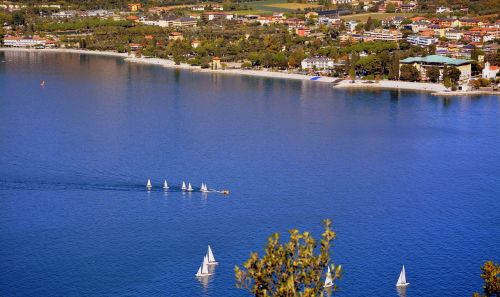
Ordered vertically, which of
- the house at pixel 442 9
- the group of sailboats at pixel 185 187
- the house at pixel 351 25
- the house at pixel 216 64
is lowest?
the group of sailboats at pixel 185 187

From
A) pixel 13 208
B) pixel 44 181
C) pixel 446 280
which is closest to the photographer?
pixel 446 280

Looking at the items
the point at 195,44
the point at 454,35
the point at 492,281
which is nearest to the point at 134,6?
the point at 195,44

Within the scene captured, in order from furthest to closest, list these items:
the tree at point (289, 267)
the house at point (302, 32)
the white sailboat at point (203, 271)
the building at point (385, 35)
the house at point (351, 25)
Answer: the house at point (351, 25) → the house at point (302, 32) → the building at point (385, 35) → the white sailboat at point (203, 271) → the tree at point (289, 267)

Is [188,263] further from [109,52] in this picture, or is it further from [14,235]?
[109,52]

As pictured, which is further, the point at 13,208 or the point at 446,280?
the point at 13,208

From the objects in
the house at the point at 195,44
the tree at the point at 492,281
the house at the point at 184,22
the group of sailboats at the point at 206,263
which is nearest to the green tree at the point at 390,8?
the house at the point at 184,22

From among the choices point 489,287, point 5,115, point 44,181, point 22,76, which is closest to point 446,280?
point 489,287

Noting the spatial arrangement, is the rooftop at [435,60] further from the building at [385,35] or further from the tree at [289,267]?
the tree at [289,267]

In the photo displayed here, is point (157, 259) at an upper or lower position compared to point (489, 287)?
lower
